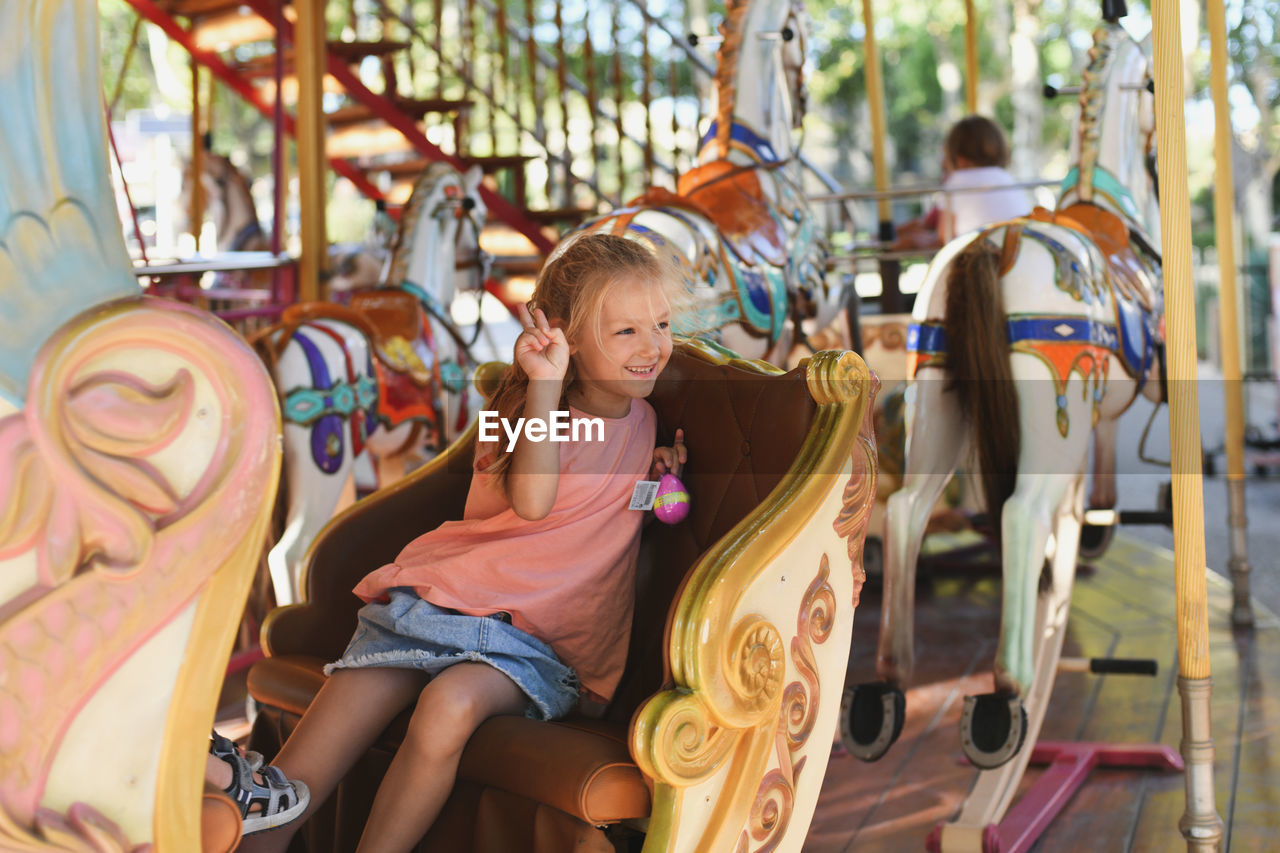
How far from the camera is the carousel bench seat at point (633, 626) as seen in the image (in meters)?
1.53

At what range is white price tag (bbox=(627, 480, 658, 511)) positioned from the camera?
1849 mm

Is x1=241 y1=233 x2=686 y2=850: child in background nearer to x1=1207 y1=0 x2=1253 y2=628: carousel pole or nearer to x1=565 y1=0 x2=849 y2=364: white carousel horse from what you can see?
x1=565 y1=0 x2=849 y2=364: white carousel horse

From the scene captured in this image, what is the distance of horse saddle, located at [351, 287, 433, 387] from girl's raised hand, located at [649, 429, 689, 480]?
5.33 ft

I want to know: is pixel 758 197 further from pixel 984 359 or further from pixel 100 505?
pixel 100 505

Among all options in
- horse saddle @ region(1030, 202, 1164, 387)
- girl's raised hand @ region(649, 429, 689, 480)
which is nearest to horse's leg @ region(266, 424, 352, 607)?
girl's raised hand @ region(649, 429, 689, 480)

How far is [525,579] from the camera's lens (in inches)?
68.2

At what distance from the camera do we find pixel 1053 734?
10.3 ft

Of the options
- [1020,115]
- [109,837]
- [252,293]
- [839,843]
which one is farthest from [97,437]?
[1020,115]

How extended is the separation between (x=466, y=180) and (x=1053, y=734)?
2468 millimetres

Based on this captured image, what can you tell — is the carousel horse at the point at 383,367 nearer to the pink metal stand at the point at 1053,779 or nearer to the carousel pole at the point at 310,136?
the carousel pole at the point at 310,136

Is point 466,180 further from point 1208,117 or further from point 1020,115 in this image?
point 1208,117

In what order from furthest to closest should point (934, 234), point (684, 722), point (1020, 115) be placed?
point (1020, 115), point (934, 234), point (684, 722)

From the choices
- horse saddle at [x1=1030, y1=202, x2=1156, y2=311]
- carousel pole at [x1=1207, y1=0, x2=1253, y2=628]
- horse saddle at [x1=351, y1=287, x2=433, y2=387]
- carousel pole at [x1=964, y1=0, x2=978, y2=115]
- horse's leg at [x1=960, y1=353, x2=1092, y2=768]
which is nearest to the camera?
horse's leg at [x1=960, y1=353, x2=1092, y2=768]

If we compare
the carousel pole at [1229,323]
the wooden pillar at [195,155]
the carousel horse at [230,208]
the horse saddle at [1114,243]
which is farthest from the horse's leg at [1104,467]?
the carousel horse at [230,208]
